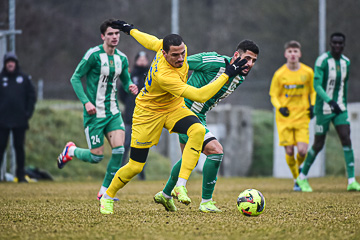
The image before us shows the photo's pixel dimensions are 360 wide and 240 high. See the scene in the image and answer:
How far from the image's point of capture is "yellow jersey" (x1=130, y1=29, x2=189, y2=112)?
5.65 meters

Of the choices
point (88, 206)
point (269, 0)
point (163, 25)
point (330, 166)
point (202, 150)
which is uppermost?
point (269, 0)

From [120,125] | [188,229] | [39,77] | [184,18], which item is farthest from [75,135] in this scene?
[188,229]

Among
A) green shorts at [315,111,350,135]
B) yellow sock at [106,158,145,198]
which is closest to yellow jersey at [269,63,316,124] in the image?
green shorts at [315,111,350,135]

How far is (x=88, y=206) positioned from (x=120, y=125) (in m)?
1.34

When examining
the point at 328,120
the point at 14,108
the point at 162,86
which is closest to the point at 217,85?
the point at 162,86

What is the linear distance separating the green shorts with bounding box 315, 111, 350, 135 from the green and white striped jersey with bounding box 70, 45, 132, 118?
3.53m

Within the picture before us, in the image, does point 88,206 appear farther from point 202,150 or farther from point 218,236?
point 218,236

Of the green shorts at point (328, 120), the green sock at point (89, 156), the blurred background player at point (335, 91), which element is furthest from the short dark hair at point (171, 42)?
the green shorts at point (328, 120)

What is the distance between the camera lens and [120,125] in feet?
25.4

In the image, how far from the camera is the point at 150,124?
594cm

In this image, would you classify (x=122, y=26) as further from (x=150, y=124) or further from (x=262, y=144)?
(x=262, y=144)

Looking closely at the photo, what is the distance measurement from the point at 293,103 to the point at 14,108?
565cm

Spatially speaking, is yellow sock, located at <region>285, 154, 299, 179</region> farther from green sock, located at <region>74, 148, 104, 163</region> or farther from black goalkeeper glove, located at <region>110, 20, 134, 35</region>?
black goalkeeper glove, located at <region>110, 20, 134, 35</region>

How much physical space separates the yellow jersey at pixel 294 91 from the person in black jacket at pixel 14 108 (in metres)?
5.21
